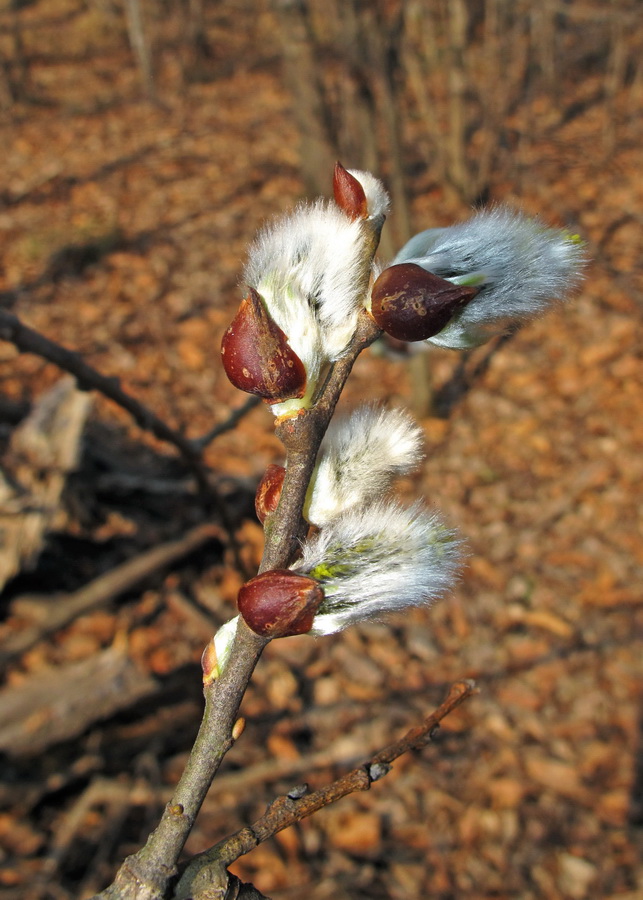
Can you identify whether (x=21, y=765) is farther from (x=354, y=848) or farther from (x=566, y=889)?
(x=566, y=889)

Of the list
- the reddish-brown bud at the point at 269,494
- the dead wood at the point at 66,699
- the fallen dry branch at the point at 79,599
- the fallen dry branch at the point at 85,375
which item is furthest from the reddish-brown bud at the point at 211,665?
the fallen dry branch at the point at 79,599

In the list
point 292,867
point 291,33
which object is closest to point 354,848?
point 292,867

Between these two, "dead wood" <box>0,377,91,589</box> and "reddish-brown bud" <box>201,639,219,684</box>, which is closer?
"reddish-brown bud" <box>201,639,219,684</box>

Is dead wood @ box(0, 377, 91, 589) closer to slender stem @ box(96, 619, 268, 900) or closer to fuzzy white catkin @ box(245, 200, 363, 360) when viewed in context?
slender stem @ box(96, 619, 268, 900)

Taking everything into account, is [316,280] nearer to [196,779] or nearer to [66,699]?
[196,779]

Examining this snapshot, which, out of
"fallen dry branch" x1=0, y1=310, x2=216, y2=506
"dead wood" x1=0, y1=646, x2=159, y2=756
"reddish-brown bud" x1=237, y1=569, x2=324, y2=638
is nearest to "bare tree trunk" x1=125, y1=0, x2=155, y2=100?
"fallen dry branch" x1=0, y1=310, x2=216, y2=506

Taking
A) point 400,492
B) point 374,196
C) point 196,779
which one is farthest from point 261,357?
point 400,492

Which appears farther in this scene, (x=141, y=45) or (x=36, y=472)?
(x=141, y=45)
